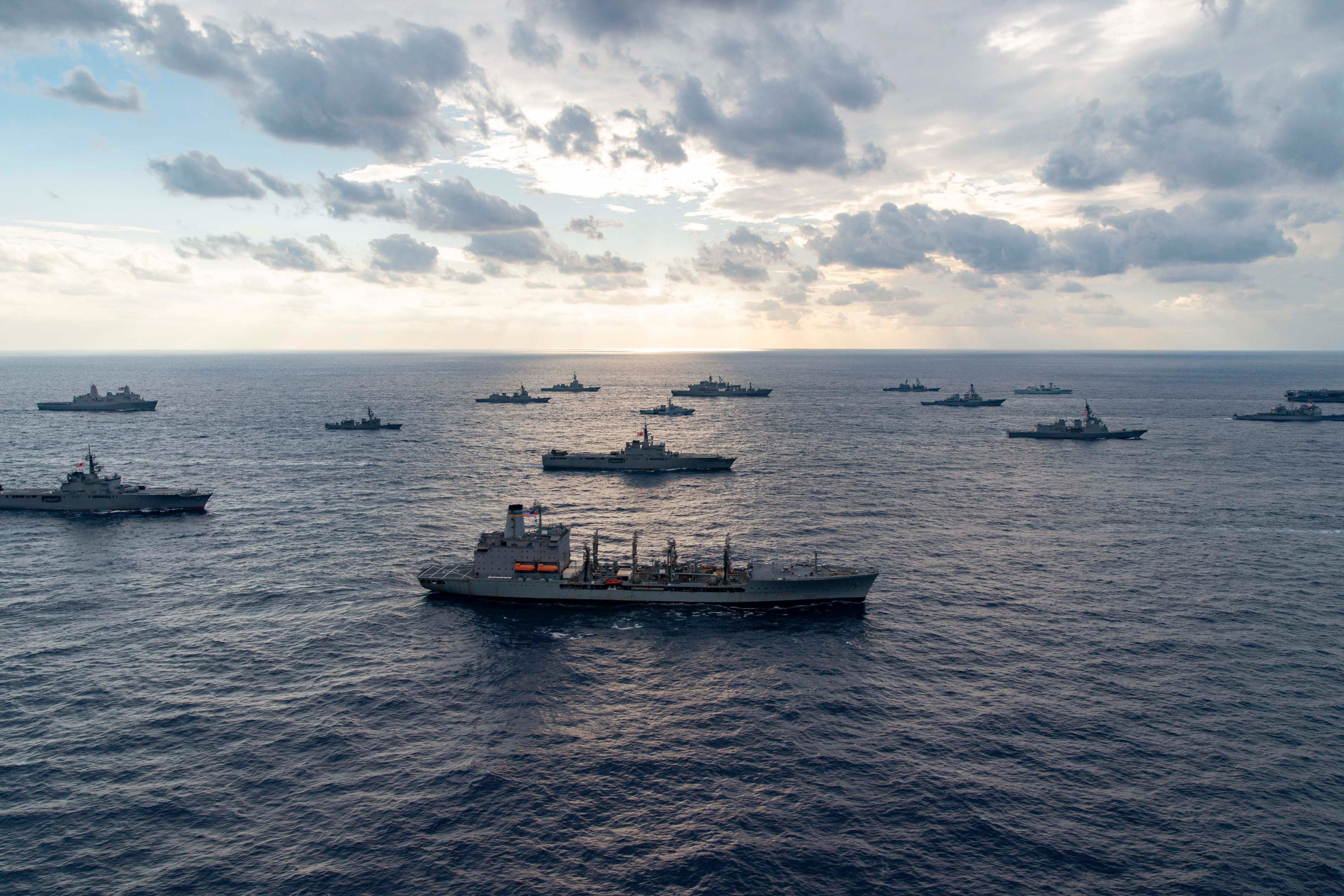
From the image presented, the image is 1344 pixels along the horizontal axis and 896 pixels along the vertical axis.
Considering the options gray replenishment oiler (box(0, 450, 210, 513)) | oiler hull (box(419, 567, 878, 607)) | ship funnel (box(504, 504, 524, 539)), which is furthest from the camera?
gray replenishment oiler (box(0, 450, 210, 513))

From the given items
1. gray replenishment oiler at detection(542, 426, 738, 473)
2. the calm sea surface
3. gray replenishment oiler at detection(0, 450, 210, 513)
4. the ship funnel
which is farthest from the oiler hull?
gray replenishment oiler at detection(542, 426, 738, 473)

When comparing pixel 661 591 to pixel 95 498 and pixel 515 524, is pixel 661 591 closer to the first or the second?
pixel 515 524

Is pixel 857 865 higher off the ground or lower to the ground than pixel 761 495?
lower

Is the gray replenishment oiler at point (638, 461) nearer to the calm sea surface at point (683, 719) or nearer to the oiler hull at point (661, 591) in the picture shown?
the calm sea surface at point (683, 719)

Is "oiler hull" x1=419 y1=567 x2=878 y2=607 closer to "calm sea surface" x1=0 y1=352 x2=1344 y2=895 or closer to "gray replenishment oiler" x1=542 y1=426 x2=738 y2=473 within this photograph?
"calm sea surface" x1=0 y1=352 x2=1344 y2=895

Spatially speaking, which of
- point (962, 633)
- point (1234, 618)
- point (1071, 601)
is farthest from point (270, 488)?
point (1234, 618)

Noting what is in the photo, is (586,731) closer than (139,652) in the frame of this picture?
Yes

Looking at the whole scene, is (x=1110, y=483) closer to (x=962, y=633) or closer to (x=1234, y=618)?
(x=1234, y=618)
